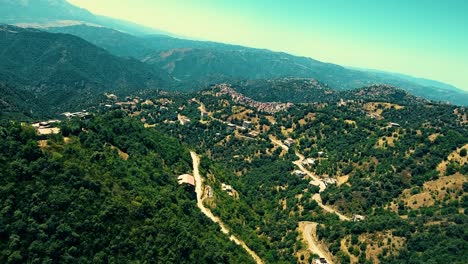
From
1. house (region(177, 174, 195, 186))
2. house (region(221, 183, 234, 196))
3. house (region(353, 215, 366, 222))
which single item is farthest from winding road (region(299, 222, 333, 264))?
house (region(177, 174, 195, 186))

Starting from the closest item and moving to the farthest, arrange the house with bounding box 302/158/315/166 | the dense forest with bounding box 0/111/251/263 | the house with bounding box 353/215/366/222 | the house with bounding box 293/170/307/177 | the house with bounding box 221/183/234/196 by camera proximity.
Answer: the dense forest with bounding box 0/111/251/263
the house with bounding box 353/215/366/222
the house with bounding box 221/183/234/196
the house with bounding box 293/170/307/177
the house with bounding box 302/158/315/166

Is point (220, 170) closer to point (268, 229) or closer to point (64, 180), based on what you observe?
point (268, 229)

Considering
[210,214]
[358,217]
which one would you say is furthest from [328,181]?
[210,214]

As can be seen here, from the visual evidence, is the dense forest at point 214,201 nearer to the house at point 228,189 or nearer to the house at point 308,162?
the house at point 228,189

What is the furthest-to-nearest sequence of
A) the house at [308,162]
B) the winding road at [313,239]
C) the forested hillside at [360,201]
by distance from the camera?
1. the house at [308,162]
2. the winding road at [313,239]
3. the forested hillside at [360,201]

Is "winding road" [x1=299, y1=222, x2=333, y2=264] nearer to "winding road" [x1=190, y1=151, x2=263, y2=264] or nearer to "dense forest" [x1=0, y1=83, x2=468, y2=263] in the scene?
"dense forest" [x1=0, y1=83, x2=468, y2=263]

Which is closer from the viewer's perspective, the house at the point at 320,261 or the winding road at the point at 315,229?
the house at the point at 320,261

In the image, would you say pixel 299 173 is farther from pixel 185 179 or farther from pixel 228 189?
pixel 185 179

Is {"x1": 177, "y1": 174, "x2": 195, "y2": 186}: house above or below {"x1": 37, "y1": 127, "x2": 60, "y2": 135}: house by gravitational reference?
below

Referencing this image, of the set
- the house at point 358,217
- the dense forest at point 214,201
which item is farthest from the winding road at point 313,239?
the house at point 358,217

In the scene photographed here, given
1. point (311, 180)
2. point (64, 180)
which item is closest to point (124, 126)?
point (64, 180)

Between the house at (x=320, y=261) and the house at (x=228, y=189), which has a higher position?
the house at (x=320, y=261)
